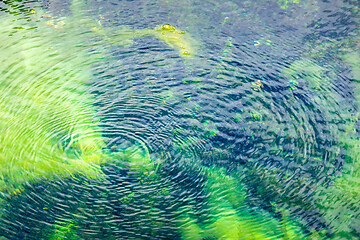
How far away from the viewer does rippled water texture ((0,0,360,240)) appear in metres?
1.91

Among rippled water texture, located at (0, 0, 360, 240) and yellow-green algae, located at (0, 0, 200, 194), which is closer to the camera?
rippled water texture, located at (0, 0, 360, 240)

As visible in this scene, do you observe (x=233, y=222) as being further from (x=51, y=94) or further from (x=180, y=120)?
(x=51, y=94)

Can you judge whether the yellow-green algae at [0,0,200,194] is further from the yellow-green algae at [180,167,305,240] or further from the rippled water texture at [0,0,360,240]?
the yellow-green algae at [180,167,305,240]

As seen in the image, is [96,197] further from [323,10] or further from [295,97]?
[323,10]

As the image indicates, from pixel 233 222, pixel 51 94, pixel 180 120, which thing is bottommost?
pixel 233 222

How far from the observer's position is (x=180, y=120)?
2.38 meters

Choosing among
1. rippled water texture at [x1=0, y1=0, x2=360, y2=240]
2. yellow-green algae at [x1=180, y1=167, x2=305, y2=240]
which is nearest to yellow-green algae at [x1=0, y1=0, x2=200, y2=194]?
rippled water texture at [x1=0, y1=0, x2=360, y2=240]

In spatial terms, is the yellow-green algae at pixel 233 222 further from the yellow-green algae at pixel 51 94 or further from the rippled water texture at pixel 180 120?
the yellow-green algae at pixel 51 94

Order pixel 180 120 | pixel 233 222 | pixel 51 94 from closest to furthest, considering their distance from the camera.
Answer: pixel 233 222
pixel 180 120
pixel 51 94

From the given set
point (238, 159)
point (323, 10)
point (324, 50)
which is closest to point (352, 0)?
point (323, 10)

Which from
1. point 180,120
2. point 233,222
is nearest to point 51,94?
point 180,120

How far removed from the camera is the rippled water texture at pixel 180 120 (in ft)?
6.27

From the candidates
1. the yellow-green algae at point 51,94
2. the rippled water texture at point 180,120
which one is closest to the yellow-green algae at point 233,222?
the rippled water texture at point 180,120

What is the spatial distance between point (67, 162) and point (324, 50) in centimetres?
213
